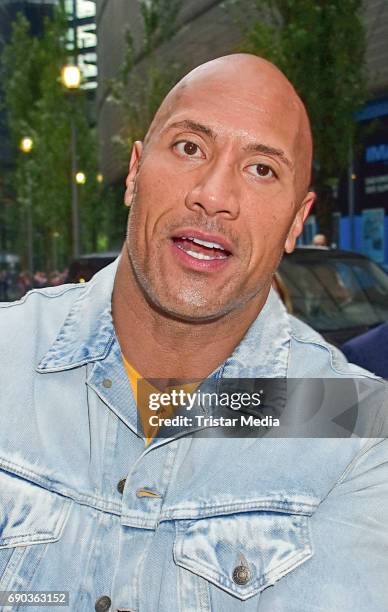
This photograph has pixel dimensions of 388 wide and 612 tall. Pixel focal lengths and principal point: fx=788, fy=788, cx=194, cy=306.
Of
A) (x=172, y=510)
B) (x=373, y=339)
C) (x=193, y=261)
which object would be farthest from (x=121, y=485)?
(x=373, y=339)

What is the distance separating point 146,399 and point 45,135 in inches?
1032

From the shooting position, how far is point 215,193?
1.59 metres

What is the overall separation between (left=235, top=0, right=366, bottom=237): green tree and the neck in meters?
14.3

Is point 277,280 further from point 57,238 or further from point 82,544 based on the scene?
point 57,238

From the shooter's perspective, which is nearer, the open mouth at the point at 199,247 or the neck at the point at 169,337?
the open mouth at the point at 199,247

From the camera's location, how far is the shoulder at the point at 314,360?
168cm

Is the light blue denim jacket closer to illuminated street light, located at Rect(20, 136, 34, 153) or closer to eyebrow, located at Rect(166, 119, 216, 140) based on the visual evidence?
eyebrow, located at Rect(166, 119, 216, 140)

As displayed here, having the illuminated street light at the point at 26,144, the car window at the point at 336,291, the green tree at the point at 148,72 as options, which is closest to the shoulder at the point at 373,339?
the car window at the point at 336,291

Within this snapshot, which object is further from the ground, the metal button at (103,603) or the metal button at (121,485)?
the metal button at (121,485)

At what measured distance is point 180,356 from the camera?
174cm

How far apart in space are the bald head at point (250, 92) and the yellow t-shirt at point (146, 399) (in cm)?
52

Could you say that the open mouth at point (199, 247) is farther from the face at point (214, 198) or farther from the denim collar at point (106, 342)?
the denim collar at point (106, 342)

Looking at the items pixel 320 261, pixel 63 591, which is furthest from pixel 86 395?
pixel 320 261

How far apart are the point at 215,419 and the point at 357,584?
1.37 ft
